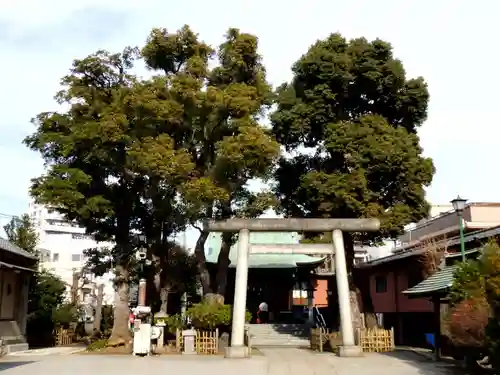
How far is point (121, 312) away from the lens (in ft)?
77.5

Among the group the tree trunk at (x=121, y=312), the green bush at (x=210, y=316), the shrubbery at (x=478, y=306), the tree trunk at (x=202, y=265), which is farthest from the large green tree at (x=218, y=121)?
the shrubbery at (x=478, y=306)

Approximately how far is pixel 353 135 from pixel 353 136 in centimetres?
5

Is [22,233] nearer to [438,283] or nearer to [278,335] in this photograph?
[278,335]

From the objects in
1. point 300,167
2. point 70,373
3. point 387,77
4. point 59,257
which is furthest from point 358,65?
point 59,257

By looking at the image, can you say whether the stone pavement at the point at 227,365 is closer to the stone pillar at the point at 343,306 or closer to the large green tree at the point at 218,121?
the stone pillar at the point at 343,306

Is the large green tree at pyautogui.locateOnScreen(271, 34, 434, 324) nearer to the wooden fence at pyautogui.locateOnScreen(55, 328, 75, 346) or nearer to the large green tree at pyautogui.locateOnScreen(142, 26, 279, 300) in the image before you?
the large green tree at pyautogui.locateOnScreen(142, 26, 279, 300)

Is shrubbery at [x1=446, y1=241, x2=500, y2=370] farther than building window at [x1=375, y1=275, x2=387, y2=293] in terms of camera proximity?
No

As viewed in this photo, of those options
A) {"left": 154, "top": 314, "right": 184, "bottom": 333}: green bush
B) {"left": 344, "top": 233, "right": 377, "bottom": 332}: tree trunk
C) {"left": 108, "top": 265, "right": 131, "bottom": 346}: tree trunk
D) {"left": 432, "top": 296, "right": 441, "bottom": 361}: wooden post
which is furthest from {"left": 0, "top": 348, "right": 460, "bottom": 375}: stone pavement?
{"left": 344, "top": 233, "right": 377, "bottom": 332}: tree trunk

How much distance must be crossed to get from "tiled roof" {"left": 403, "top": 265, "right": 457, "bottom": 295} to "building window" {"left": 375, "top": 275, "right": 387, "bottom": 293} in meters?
13.3

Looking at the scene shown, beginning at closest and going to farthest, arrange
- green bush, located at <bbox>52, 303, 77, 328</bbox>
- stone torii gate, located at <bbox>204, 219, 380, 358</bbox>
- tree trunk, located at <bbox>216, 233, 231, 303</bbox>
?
stone torii gate, located at <bbox>204, 219, 380, 358</bbox> < tree trunk, located at <bbox>216, 233, 231, 303</bbox> < green bush, located at <bbox>52, 303, 77, 328</bbox>

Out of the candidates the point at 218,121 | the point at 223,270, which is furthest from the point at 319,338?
the point at 218,121

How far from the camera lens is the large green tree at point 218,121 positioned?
21.2m

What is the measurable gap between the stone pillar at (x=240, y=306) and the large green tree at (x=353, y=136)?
4.37 meters

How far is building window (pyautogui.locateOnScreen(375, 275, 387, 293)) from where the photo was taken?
106 ft
